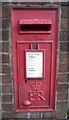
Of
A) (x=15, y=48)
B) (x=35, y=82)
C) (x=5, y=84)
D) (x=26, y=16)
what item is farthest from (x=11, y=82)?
(x=26, y=16)

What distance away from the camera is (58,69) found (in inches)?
69.8

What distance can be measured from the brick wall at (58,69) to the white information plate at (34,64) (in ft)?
0.64

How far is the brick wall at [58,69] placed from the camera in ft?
5.37

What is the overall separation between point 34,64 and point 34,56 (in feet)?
0.29

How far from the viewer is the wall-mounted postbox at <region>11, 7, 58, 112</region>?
1.60m

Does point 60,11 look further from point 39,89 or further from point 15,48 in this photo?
point 39,89

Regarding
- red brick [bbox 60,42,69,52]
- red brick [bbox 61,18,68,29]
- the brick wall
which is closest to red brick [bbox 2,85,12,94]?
the brick wall

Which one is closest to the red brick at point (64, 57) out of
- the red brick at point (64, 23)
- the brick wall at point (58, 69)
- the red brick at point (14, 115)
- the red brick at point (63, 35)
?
the brick wall at point (58, 69)

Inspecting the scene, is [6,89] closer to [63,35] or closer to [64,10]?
[63,35]

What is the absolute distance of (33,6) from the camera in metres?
1.60

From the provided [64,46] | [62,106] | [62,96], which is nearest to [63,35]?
[64,46]

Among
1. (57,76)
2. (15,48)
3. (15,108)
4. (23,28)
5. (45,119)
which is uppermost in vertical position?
(23,28)

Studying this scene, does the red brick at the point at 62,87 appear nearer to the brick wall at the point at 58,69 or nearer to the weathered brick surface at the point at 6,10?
the brick wall at the point at 58,69

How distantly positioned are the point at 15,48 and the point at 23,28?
0.76ft
